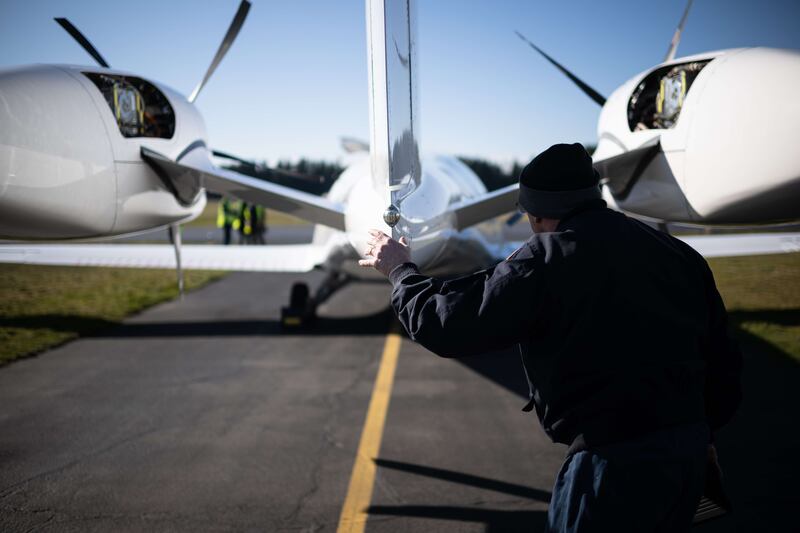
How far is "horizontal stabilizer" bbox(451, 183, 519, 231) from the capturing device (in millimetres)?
4224

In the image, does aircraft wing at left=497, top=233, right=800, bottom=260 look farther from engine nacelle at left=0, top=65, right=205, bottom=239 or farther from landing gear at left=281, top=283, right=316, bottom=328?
engine nacelle at left=0, top=65, right=205, bottom=239

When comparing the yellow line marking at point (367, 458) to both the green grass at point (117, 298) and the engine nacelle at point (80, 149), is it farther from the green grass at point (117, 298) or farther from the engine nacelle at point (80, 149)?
the green grass at point (117, 298)

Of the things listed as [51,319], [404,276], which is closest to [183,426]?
[404,276]

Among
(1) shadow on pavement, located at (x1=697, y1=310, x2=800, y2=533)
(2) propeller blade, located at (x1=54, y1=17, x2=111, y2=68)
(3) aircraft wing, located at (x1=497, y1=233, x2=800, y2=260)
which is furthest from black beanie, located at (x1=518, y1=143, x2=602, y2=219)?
(3) aircraft wing, located at (x1=497, y1=233, x2=800, y2=260)

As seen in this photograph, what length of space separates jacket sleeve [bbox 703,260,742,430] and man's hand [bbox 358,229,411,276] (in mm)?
1084

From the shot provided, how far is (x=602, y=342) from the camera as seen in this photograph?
1.71 m

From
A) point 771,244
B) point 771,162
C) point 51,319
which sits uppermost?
point 771,162

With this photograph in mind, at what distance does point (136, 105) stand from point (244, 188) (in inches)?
36.6

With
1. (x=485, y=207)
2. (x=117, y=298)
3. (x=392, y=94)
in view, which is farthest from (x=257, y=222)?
(x=392, y=94)

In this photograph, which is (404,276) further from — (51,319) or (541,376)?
(51,319)

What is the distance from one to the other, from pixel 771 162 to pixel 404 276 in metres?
1.98

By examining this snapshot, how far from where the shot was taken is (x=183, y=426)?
4.73 metres

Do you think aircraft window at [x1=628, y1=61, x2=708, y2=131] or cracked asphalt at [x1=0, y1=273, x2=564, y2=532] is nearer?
aircraft window at [x1=628, y1=61, x2=708, y2=131]

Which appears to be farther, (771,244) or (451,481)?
(771,244)
